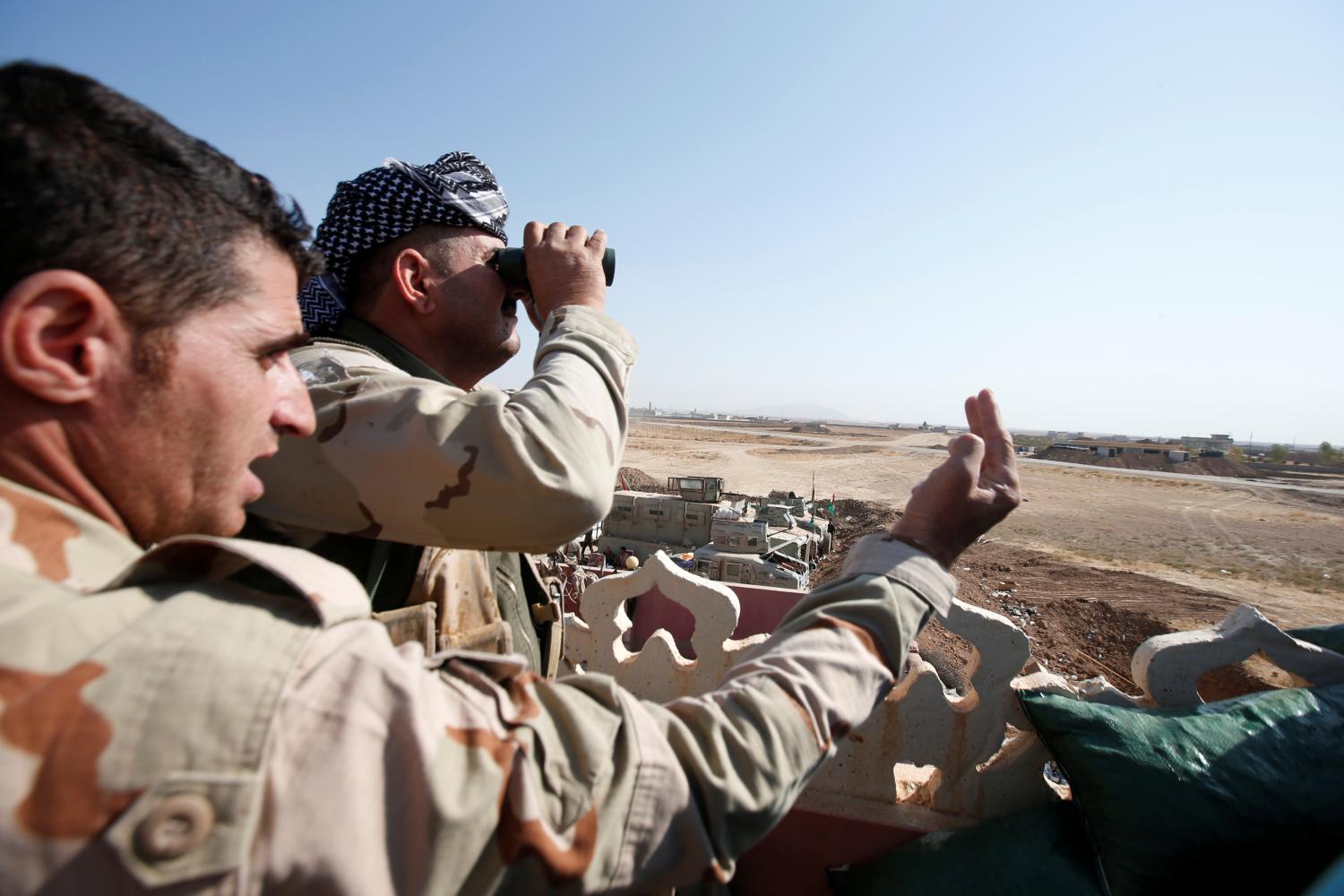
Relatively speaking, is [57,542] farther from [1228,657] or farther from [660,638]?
[1228,657]

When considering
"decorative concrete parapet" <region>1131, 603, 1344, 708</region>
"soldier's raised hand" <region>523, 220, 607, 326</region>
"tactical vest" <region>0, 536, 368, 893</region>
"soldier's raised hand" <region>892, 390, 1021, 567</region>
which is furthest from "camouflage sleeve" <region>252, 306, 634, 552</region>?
"decorative concrete parapet" <region>1131, 603, 1344, 708</region>

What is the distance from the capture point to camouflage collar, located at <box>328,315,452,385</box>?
5.93 feet

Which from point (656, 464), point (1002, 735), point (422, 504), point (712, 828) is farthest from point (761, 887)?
point (656, 464)

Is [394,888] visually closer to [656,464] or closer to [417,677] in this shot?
[417,677]

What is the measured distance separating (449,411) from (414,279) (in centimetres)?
78

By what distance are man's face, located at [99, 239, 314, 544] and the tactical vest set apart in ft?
0.80

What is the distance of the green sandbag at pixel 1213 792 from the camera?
1923 millimetres

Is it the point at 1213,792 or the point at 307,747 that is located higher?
the point at 307,747

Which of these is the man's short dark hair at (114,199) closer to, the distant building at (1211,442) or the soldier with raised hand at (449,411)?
the soldier with raised hand at (449,411)

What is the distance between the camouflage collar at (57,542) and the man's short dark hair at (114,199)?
0.23m

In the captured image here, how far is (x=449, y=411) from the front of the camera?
1.25m

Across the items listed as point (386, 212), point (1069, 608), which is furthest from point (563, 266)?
point (1069, 608)

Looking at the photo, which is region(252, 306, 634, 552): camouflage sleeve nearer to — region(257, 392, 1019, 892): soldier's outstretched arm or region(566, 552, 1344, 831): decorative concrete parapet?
region(257, 392, 1019, 892): soldier's outstretched arm

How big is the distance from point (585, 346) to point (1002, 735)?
2233mm
